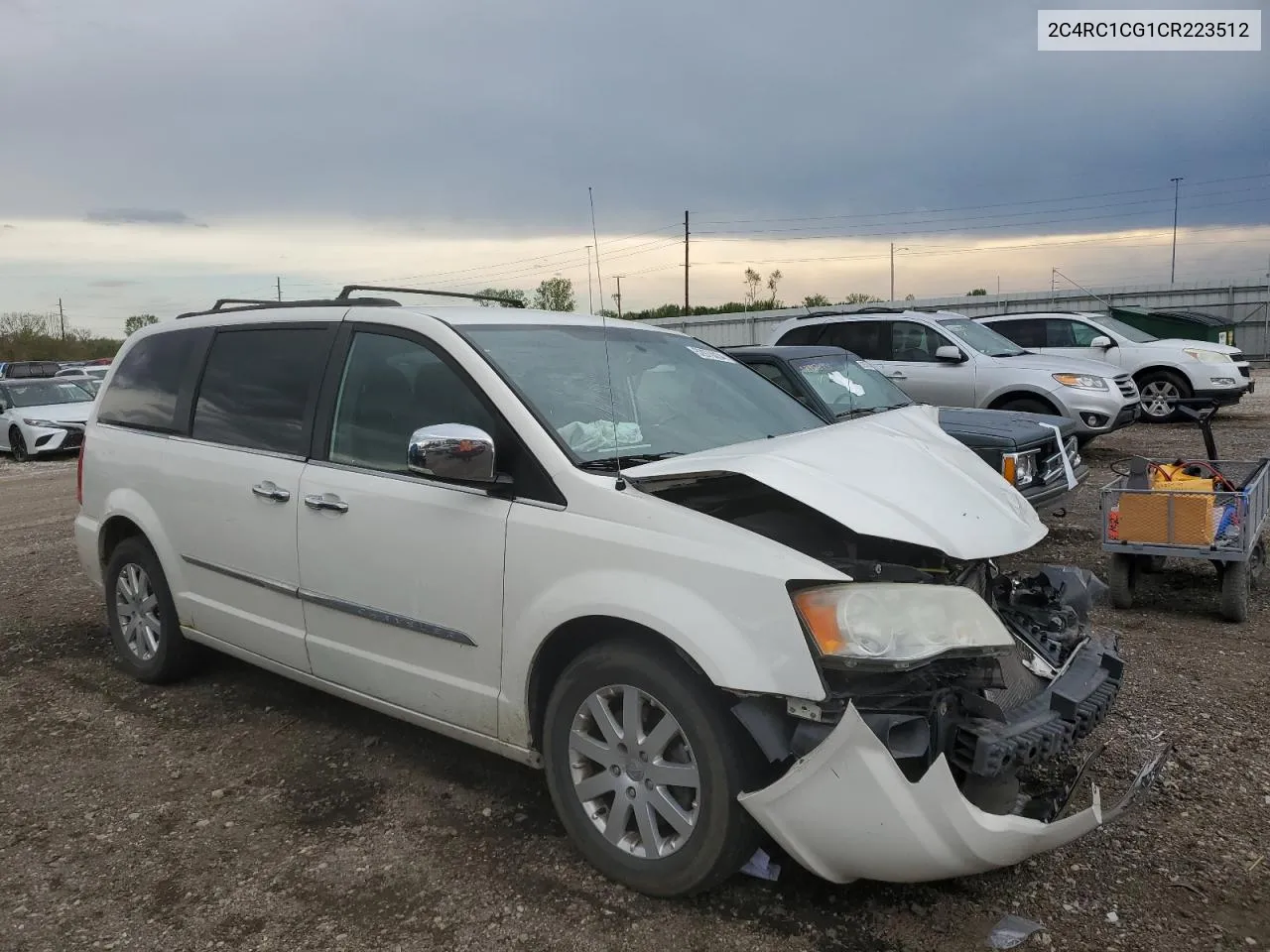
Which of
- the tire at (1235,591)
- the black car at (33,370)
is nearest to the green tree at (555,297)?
the tire at (1235,591)

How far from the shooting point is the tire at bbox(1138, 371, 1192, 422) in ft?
46.0

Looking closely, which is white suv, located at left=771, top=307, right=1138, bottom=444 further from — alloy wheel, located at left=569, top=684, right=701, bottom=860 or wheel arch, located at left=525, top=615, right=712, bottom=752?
alloy wheel, located at left=569, top=684, right=701, bottom=860

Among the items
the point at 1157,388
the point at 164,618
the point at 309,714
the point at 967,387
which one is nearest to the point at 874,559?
the point at 309,714

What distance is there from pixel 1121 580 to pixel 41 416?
18.2m

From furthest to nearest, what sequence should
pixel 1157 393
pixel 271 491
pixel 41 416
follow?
pixel 41 416
pixel 1157 393
pixel 271 491

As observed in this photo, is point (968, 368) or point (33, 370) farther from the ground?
point (33, 370)

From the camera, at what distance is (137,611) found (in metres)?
4.85

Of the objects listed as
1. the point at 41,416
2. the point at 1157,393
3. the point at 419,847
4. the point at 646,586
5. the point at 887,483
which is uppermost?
the point at 887,483

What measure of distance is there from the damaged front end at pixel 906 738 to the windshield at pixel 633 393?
688mm

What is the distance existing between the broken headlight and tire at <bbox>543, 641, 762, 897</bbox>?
0.37 m

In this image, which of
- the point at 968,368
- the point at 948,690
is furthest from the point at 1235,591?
the point at 968,368

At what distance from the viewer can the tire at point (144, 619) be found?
4.66 m

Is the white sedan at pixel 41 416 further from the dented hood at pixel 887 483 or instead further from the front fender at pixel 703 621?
the dented hood at pixel 887 483

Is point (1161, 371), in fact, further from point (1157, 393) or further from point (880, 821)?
point (880, 821)
